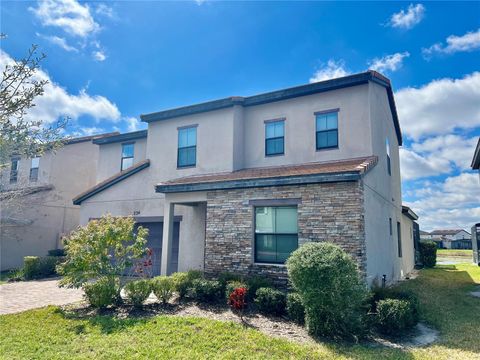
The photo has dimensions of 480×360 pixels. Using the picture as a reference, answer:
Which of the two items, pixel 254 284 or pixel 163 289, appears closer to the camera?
pixel 254 284

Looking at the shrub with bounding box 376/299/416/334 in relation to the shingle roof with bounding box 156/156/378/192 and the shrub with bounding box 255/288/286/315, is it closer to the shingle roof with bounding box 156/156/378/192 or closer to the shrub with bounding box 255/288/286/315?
the shrub with bounding box 255/288/286/315

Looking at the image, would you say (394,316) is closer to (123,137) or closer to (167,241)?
(167,241)

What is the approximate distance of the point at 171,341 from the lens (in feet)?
22.6

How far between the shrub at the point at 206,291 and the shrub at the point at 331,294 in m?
3.26

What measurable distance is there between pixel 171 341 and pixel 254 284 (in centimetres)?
336

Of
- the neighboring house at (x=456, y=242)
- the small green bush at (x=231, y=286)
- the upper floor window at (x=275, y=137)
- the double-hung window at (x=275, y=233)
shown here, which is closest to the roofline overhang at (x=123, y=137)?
the upper floor window at (x=275, y=137)

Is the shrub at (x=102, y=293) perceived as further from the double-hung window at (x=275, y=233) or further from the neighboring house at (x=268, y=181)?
the double-hung window at (x=275, y=233)

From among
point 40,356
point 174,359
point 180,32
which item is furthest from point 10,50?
point 180,32

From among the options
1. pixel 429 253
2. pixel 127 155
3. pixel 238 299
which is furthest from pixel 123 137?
pixel 429 253

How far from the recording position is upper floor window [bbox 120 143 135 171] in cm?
1909

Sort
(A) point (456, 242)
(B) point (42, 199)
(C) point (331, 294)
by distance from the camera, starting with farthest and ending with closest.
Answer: (A) point (456, 242)
(B) point (42, 199)
(C) point (331, 294)

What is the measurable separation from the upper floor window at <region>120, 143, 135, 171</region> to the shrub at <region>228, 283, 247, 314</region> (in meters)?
12.5

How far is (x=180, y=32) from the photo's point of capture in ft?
43.2

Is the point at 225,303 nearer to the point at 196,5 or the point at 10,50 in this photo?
the point at 10,50
